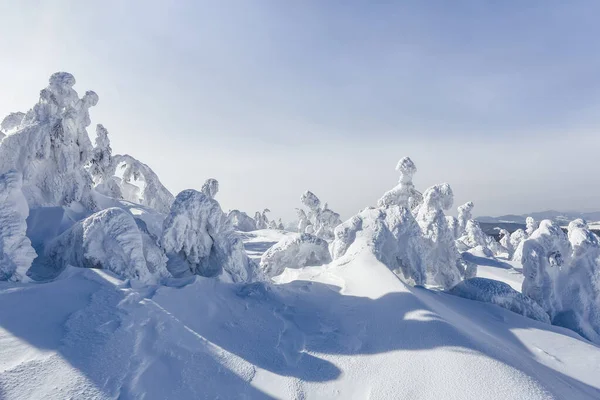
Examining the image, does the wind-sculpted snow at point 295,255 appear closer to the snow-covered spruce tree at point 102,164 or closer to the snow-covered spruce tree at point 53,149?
the snow-covered spruce tree at point 53,149

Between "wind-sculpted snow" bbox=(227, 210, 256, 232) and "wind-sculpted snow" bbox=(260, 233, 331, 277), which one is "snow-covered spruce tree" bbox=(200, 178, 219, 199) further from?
"wind-sculpted snow" bbox=(227, 210, 256, 232)

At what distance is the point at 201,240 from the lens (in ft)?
35.4

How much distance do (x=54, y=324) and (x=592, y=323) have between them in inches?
573

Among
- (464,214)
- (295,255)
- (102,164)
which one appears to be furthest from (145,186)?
(464,214)

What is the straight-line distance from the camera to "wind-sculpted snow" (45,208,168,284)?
8547 mm

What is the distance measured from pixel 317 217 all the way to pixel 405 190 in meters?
20.0

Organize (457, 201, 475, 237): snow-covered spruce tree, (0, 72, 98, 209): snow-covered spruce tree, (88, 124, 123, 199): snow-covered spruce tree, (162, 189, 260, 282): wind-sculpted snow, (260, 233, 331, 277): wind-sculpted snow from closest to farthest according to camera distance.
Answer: (162, 189, 260, 282): wind-sculpted snow < (0, 72, 98, 209): snow-covered spruce tree < (260, 233, 331, 277): wind-sculpted snow < (88, 124, 123, 199): snow-covered spruce tree < (457, 201, 475, 237): snow-covered spruce tree

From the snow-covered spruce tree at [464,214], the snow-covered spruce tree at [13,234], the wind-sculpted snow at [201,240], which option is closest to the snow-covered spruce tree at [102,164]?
the snow-covered spruce tree at [13,234]

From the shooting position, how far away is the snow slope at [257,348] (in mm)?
4801

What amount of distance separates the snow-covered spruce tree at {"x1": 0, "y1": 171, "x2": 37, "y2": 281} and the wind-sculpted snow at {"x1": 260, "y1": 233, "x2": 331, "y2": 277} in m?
9.22

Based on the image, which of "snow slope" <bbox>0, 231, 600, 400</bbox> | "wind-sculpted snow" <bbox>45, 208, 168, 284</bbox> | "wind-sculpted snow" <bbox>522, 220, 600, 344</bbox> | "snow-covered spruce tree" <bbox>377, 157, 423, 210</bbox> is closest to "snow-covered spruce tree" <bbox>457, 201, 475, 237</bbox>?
"snow-covered spruce tree" <bbox>377, 157, 423, 210</bbox>

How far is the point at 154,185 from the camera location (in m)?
29.8

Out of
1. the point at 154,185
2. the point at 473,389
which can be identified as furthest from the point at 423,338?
the point at 154,185

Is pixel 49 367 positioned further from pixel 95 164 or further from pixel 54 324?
pixel 95 164
